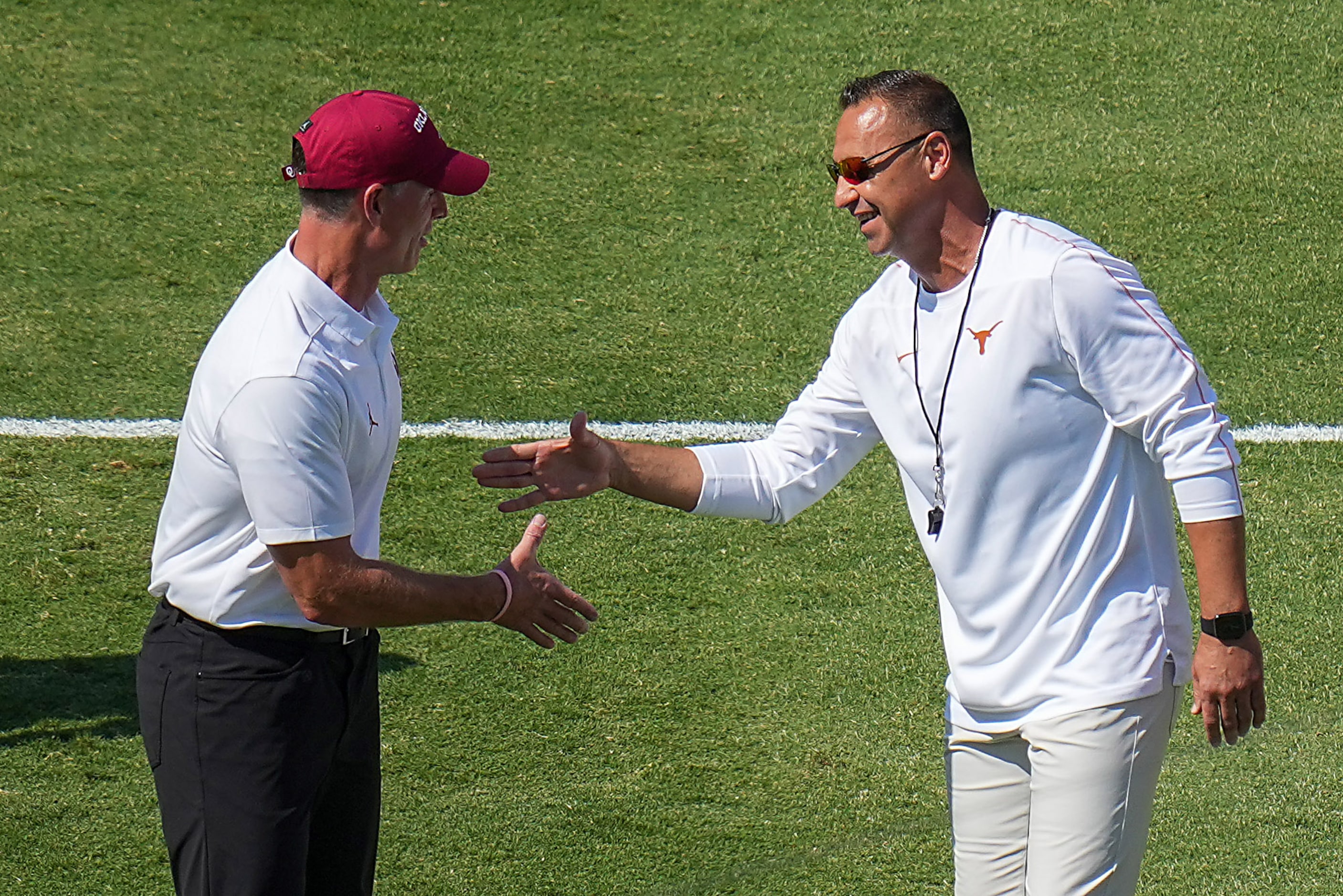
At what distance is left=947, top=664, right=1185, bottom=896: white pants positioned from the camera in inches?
135

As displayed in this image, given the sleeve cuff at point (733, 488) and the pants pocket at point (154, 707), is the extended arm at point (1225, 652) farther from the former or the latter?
the pants pocket at point (154, 707)

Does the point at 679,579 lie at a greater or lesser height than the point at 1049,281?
lesser

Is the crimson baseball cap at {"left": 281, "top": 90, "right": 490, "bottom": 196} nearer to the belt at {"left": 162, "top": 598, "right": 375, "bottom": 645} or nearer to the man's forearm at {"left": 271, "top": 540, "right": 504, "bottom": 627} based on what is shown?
the man's forearm at {"left": 271, "top": 540, "right": 504, "bottom": 627}

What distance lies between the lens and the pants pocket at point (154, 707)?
3.54 metres

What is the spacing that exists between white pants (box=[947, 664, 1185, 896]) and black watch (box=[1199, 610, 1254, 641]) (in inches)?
A: 6.5

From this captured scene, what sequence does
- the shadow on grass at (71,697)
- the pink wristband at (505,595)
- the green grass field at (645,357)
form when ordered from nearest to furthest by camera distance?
the pink wristband at (505,595) → the green grass field at (645,357) → the shadow on grass at (71,697)

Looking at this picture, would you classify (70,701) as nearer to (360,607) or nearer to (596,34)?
(360,607)

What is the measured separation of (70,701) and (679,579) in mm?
2227

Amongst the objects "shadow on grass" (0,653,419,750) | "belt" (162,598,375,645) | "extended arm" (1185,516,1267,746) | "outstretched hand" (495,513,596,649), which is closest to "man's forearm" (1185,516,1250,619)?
"extended arm" (1185,516,1267,746)

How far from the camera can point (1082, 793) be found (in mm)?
3439

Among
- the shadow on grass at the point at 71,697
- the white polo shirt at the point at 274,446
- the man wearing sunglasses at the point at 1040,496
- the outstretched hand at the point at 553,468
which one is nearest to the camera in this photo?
the white polo shirt at the point at 274,446

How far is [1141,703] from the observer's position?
344 centimetres

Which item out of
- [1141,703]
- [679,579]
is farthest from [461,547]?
[1141,703]

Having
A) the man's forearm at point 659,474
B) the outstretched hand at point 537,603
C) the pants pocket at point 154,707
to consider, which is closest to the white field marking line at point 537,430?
the man's forearm at point 659,474
